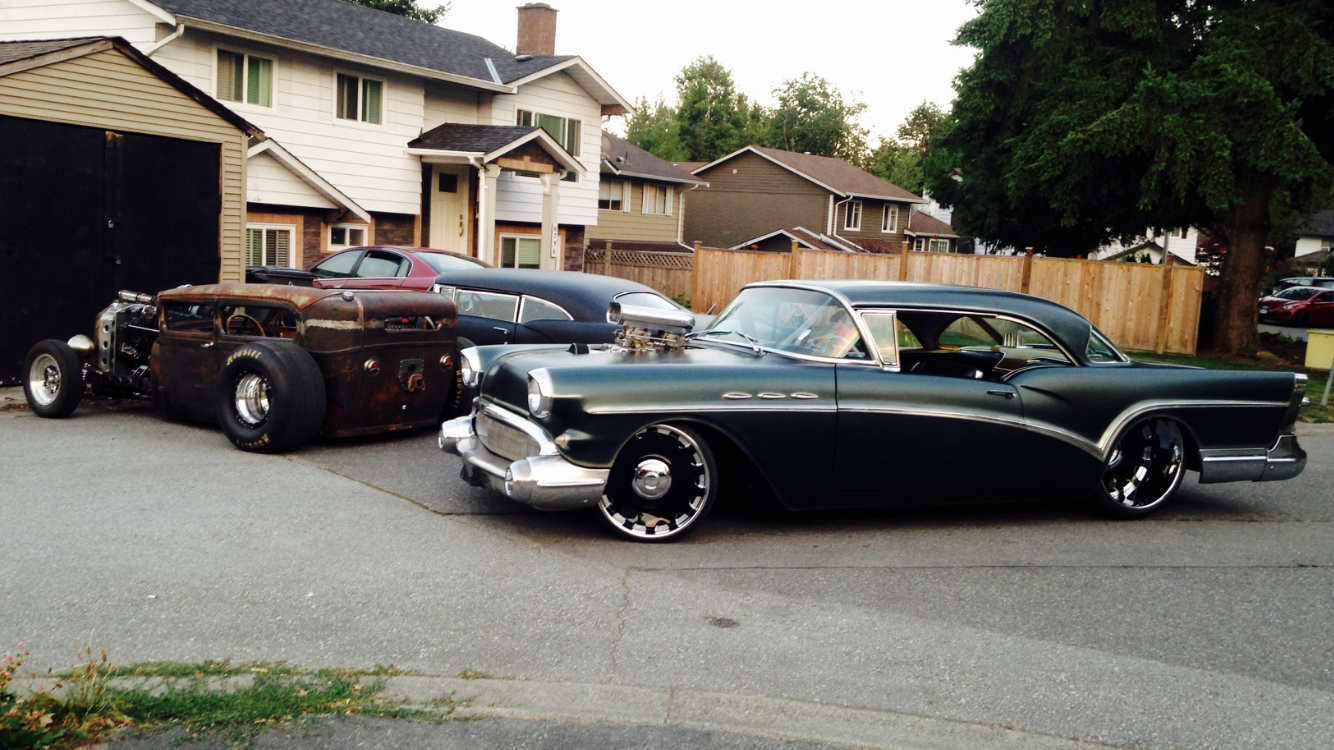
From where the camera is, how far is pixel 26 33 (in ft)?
73.1

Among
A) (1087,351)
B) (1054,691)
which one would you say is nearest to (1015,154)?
(1087,351)

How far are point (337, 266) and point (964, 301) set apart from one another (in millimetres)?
11325

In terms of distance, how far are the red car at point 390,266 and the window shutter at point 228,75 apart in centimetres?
714

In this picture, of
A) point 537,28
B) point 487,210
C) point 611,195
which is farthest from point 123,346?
point 611,195


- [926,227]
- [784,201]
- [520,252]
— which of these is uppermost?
[784,201]

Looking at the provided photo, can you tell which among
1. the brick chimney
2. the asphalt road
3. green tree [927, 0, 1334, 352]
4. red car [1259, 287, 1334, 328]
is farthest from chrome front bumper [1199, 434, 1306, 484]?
red car [1259, 287, 1334, 328]

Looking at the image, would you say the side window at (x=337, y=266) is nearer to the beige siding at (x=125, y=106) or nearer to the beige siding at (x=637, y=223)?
the beige siding at (x=125, y=106)

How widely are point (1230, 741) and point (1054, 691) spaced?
0.63m

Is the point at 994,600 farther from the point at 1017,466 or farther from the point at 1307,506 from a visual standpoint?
the point at 1307,506

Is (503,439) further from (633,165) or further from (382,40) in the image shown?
(633,165)

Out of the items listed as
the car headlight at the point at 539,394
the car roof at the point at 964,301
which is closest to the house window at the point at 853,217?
the car roof at the point at 964,301

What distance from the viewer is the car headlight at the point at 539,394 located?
19.7ft

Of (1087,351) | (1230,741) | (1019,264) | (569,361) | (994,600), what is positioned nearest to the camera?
(1230,741)

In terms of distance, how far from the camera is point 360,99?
2428 cm
